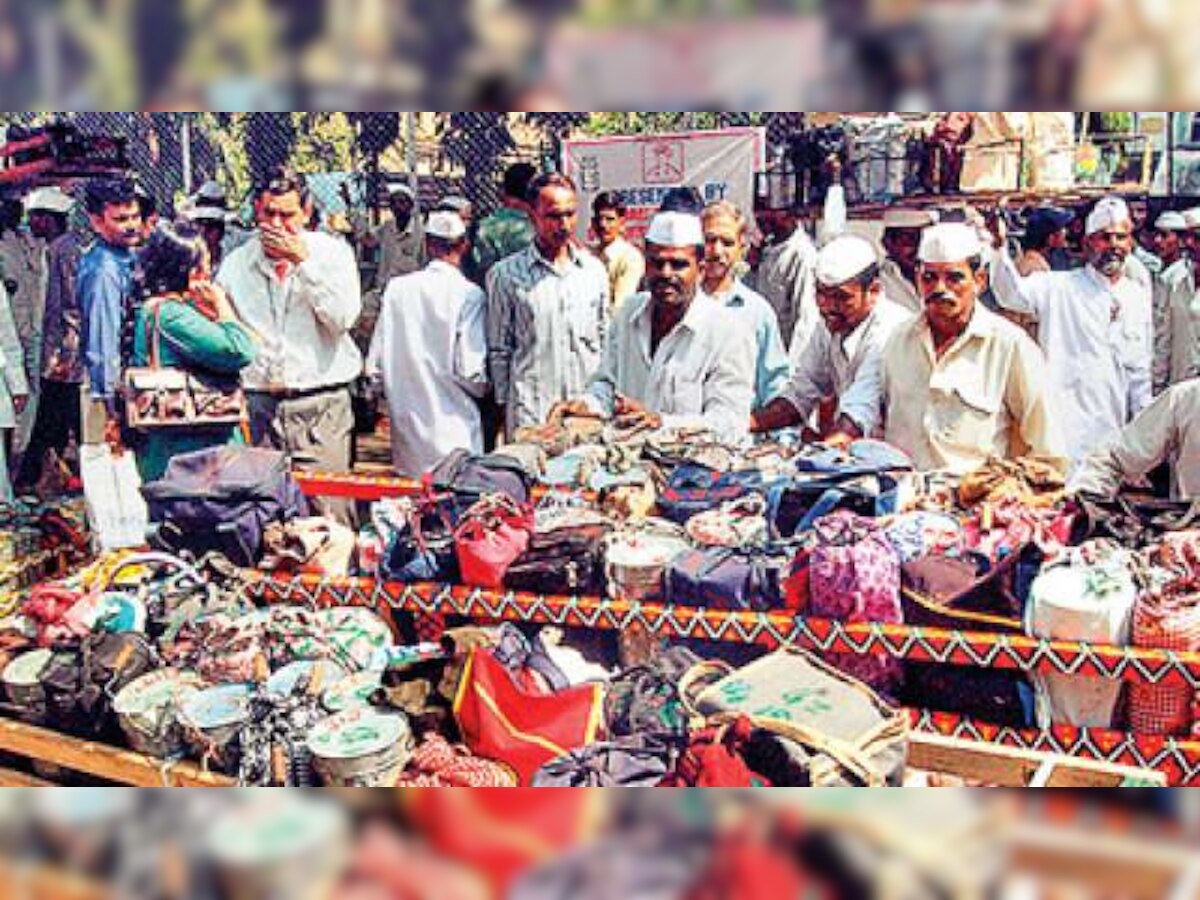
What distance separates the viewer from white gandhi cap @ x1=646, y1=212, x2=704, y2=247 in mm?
3451

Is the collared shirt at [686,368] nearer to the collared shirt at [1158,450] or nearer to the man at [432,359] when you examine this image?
the man at [432,359]

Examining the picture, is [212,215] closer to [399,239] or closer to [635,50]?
[399,239]

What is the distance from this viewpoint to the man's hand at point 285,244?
369 centimetres

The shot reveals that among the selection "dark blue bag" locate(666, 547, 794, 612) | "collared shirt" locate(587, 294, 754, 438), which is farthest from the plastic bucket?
"collared shirt" locate(587, 294, 754, 438)

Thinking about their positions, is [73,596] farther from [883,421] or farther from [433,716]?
[883,421]

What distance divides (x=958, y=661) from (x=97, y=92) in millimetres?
1977

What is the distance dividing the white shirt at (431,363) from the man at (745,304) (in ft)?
1.85

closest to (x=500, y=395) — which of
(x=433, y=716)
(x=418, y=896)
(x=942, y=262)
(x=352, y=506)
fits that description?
(x=352, y=506)

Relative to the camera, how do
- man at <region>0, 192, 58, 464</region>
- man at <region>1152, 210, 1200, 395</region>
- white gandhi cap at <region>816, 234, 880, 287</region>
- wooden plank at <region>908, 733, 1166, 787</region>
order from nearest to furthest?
wooden plank at <region>908, 733, 1166, 787</region>
man at <region>1152, 210, 1200, 395</region>
white gandhi cap at <region>816, 234, 880, 287</region>
man at <region>0, 192, 58, 464</region>

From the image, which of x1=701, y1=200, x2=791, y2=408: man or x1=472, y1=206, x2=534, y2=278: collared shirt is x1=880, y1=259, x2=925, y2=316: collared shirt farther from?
x1=472, y1=206, x2=534, y2=278: collared shirt

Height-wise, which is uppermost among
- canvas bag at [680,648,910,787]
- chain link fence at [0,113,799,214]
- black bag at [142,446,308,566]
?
chain link fence at [0,113,799,214]

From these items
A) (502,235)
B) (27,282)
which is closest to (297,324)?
(502,235)

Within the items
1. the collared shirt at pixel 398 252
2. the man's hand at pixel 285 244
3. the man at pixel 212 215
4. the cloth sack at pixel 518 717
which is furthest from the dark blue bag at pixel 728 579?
the man at pixel 212 215

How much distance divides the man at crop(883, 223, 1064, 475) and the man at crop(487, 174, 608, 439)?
27.3 inches
